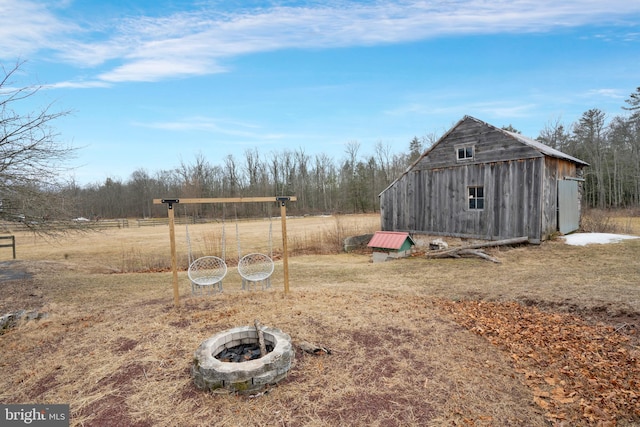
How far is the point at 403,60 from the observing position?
13367 millimetres

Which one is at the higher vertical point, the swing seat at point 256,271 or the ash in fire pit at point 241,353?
the swing seat at point 256,271

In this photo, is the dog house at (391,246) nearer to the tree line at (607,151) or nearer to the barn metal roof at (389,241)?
the barn metal roof at (389,241)

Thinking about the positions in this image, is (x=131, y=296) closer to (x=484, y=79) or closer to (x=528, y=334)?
→ (x=528, y=334)

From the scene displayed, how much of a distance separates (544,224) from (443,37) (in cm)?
755

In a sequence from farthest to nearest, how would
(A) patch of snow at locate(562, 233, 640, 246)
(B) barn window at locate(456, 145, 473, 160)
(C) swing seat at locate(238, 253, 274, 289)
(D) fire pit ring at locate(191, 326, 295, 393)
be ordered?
1. (B) barn window at locate(456, 145, 473, 160)
2. (A) patch of snow at locate(562, 233, 640, 246)
3. (C) swing seat at locate(238, 253, 274, 289)
4. (D) fire pit ring at locate(191, 326, 295, 393)

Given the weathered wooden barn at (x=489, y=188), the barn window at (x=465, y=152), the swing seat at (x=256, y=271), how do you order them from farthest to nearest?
the barn window at (x=465, y=152) < the weathered wooden barn at (x=489, y=188) < the swing seat at (x=256, y=271)

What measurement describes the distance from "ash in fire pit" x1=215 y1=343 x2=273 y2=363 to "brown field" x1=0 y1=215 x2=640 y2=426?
42 cm

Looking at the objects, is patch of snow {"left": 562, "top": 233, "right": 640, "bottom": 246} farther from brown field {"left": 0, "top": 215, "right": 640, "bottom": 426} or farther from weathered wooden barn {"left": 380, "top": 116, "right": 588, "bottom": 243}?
brown field {"left": 0, "top": 215, "right": 640, "bottom": 426}

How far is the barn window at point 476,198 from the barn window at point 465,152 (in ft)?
4.03

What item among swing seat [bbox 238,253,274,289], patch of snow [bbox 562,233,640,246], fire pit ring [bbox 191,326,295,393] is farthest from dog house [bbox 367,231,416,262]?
fire pit ring [bbox 191,326,295,393]

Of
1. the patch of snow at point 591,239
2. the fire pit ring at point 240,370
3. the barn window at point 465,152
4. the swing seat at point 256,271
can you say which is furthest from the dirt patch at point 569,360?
the barn window at point 465,152

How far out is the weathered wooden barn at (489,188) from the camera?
34.7 feet

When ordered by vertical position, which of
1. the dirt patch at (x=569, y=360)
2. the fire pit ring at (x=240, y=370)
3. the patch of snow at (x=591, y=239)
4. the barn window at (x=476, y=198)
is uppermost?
the barn window at (x=476, y=198)

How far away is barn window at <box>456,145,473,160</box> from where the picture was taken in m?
12.0
